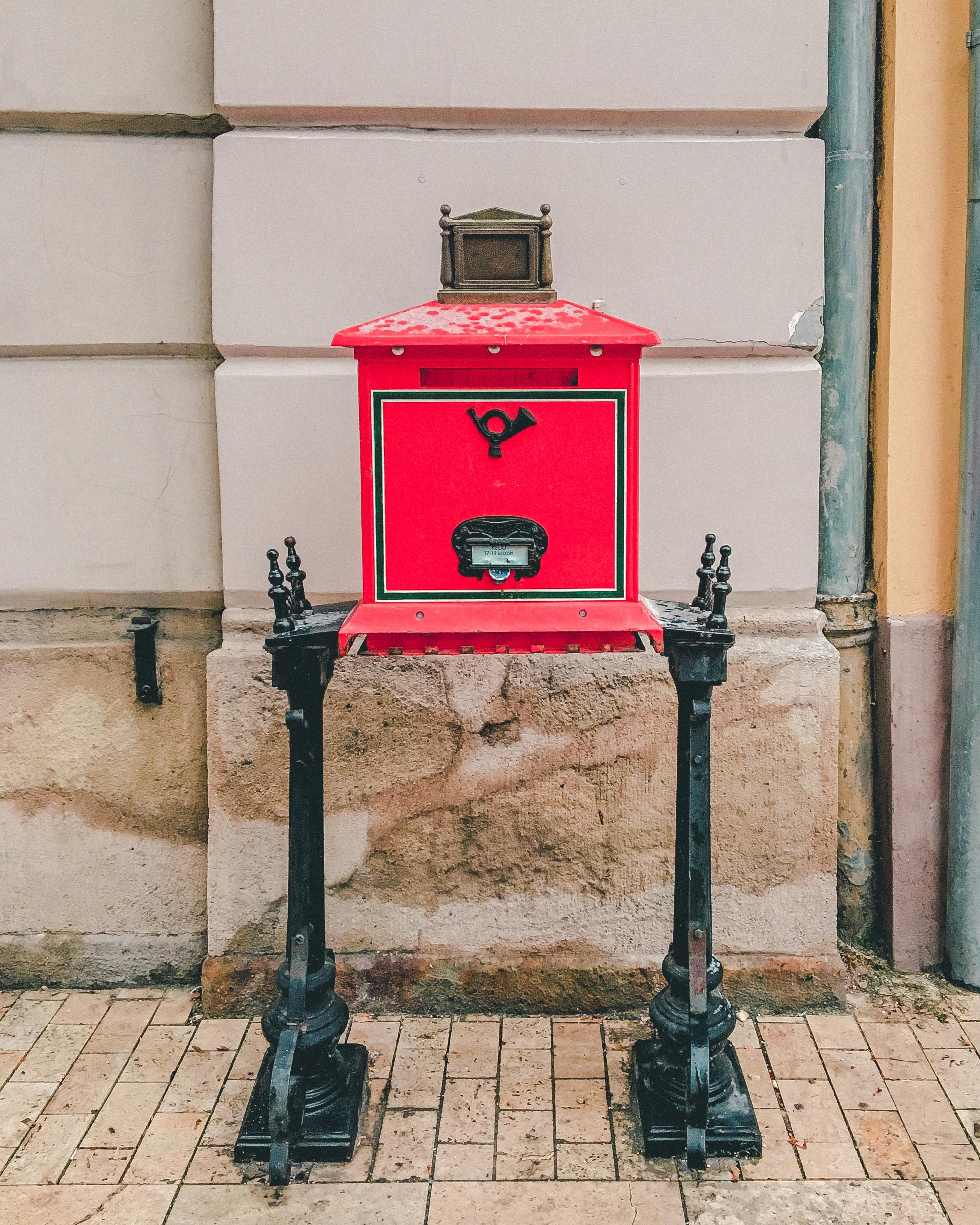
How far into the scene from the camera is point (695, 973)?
271 centimetres

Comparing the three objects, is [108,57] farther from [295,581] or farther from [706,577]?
[706,577]

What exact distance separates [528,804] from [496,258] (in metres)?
1.68

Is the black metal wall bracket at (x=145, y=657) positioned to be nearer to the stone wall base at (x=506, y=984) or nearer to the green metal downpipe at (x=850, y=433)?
the stone wall base at (x=506, y=984)

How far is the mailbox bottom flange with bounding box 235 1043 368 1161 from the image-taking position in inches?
105

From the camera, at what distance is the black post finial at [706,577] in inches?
111

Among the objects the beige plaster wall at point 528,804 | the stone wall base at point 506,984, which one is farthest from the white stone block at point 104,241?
the stone wall base at point 506,984

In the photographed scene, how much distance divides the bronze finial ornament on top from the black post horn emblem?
32 cm

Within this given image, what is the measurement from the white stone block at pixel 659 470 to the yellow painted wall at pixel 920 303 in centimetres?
31

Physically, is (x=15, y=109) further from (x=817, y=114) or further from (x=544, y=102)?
(x=817, y=114)

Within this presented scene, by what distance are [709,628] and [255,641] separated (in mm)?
1456

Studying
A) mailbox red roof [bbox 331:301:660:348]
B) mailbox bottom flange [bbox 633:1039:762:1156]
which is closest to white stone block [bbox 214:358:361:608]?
mailbox red roof [bbox 331:301:660:348]

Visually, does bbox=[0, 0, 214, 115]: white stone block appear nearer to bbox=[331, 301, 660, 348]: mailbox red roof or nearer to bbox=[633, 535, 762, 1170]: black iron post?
bbox=[331, 301, 660, 348]: mailbox red roof

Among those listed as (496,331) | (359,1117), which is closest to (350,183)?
(496,331)

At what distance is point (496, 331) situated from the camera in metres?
2.29
